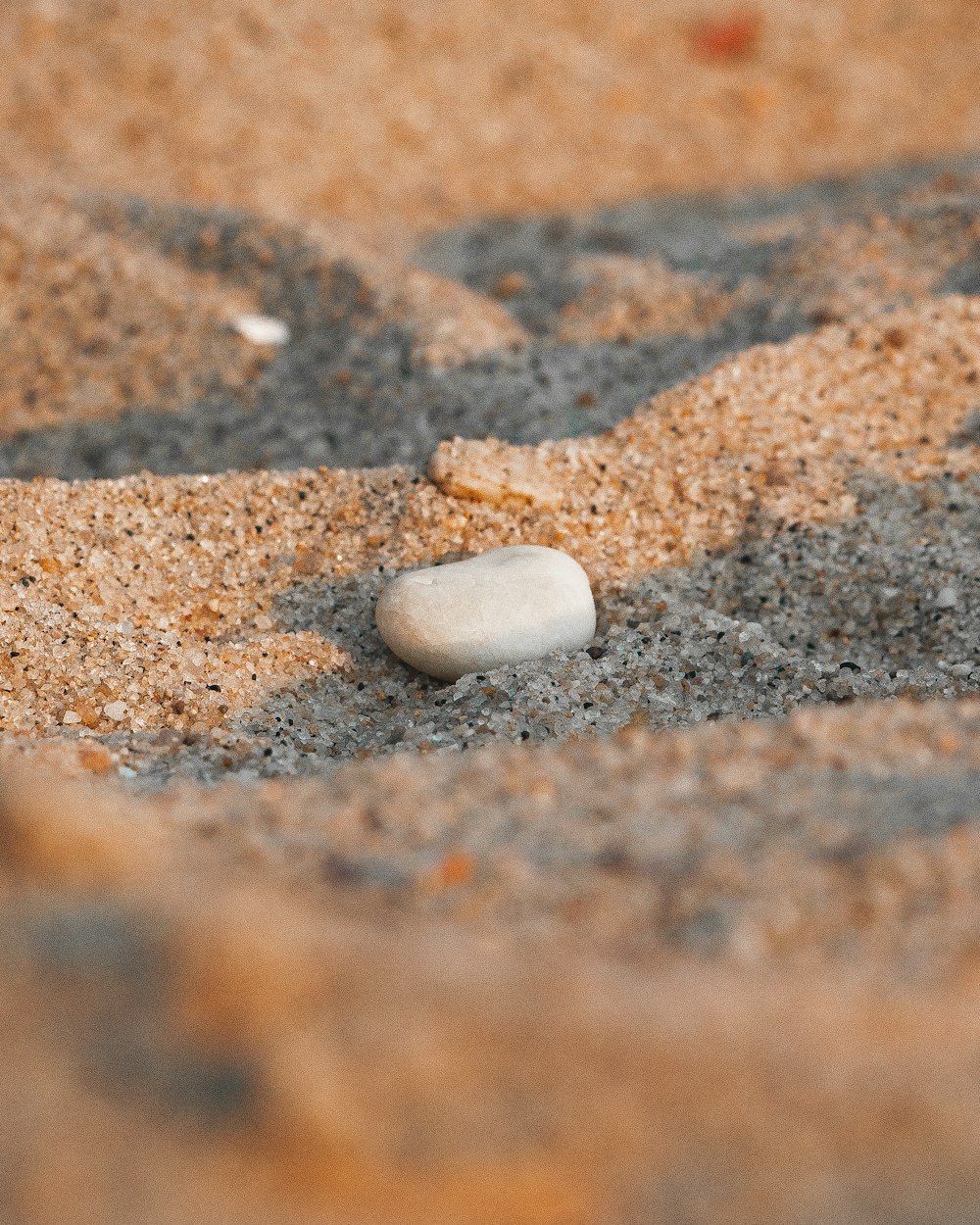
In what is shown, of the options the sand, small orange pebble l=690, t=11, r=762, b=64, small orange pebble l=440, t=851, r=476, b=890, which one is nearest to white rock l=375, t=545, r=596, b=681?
the sand

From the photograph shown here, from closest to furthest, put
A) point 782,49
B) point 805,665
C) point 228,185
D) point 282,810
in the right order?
point 282,810, point 805,665, point 228,185, point 782,49

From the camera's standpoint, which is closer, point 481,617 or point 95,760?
point 95,760

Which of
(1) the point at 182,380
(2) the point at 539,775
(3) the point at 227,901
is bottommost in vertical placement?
(1) the point at 182,380

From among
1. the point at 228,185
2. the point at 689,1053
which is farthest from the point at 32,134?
the point at 689,1053

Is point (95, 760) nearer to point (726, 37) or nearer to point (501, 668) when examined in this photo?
point (501, 668)

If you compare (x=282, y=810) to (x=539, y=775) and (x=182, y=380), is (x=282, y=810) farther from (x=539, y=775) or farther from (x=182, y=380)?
(x=182, y=380)

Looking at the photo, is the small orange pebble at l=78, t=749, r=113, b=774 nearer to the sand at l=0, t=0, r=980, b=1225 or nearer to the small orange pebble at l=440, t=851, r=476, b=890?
the sand at l=0, t=0, r=980, b=1225

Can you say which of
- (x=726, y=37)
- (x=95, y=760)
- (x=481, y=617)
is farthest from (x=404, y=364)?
(x=726, y=37)
